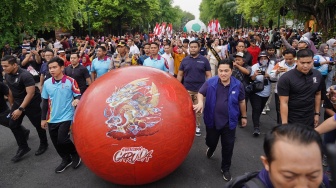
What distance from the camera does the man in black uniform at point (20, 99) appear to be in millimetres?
4742

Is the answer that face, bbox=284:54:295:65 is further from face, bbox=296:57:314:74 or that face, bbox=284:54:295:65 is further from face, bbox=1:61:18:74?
face, bbox=1:61:18:74

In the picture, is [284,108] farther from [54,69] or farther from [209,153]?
[54,69]

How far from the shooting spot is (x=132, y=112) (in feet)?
10.3

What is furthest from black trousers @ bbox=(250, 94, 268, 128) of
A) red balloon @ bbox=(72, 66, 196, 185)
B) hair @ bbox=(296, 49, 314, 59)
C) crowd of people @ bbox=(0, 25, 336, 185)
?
red balloon @ bbox=(72, 66, 196, 185)

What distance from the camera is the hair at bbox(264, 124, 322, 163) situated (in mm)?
1332

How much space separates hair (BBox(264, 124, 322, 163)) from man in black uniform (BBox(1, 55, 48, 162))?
446 cm

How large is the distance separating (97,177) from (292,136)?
3.53m

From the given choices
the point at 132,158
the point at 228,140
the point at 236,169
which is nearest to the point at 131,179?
the point at 132,158

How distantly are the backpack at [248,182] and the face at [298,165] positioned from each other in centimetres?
12

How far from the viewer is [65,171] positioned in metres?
4.48

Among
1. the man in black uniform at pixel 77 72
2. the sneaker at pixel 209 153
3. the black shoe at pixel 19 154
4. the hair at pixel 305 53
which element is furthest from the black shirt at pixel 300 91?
the black shoe at pixel 19 154

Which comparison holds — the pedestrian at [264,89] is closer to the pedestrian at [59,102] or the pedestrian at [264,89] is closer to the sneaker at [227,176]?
the sneaker at [227,176]

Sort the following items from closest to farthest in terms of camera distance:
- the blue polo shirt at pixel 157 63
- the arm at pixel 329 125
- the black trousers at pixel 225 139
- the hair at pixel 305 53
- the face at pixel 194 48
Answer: the arm at pixel 329 125 < the hair at pixel 305 53 < the black trousers at pixel 225 139 < the face at pixel 194 48 < the blue polo shirt at pixel 157 63

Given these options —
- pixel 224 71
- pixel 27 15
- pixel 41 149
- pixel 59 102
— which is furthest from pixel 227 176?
pixel 27 15
